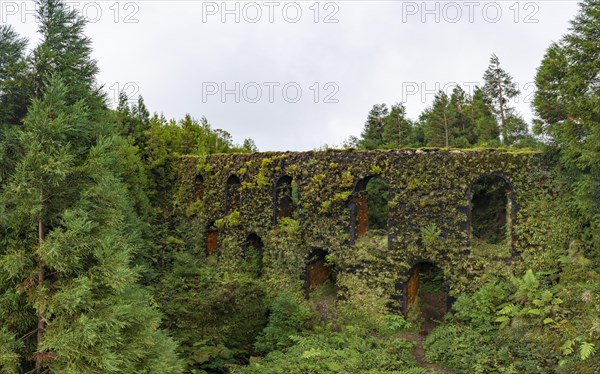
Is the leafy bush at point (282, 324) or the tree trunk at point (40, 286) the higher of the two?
the tree trunk at point (40, 286)

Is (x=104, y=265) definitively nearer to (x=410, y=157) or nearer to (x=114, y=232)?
(x=114, y=232)

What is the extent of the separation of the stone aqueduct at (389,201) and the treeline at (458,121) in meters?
9.67

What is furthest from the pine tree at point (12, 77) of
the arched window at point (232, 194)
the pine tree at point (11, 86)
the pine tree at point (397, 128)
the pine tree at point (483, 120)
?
the pine tree at point (397, 128)

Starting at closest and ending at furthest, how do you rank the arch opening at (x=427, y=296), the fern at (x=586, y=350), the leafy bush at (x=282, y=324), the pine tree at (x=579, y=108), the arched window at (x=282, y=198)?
the fern at (x=586, y=350) → the pine tree at (x=579, y=108) → the leafy bush at (x=282, y=324) → the arch opening at (x=427, y=296) → the arched window at (x=282, y=198)

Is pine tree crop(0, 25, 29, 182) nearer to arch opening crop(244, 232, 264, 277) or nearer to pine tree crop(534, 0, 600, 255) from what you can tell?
pine tree crop(534, 0, 600, 255)

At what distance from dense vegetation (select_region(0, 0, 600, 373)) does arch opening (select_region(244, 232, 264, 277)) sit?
0.10 metres

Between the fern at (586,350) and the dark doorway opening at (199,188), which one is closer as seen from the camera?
the fern at (586,350)

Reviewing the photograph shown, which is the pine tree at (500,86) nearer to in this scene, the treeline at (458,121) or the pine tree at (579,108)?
the treeline at (458,121)

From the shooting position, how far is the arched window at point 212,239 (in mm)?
22906

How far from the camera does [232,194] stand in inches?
867

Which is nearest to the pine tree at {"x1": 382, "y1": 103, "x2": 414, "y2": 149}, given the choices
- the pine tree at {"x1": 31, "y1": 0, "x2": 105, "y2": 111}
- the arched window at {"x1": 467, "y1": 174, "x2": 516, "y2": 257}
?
the arched window at {"x1": 467, "y1": 174, "x2": 516, "y2": 257}

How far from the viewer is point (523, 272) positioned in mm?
13359

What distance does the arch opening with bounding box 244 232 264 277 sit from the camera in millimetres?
19953

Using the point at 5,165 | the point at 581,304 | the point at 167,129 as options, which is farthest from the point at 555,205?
the point at 167,129
